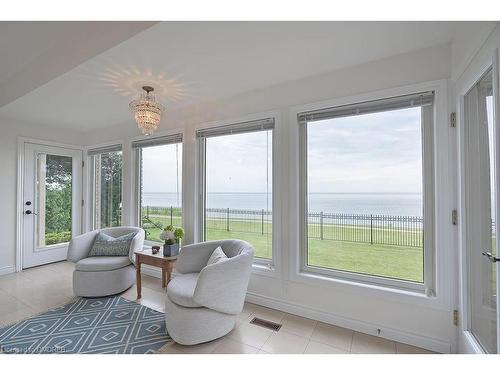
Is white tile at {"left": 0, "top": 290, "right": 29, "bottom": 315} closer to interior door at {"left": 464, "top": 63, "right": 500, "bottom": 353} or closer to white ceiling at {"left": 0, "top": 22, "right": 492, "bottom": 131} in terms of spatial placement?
white ceiling at {"left": 0, "top": 22, "right": 492, "bottom": 131}

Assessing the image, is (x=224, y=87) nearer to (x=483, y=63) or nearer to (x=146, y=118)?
(x=146, y=118)

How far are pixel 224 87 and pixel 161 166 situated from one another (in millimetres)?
1649

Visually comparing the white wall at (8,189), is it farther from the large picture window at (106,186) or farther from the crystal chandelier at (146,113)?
the crystal chandelier at (146,113)

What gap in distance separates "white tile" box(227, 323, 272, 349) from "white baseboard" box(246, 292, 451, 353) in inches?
15.8

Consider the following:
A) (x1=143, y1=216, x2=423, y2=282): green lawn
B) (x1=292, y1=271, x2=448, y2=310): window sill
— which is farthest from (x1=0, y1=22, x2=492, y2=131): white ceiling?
(x1=292, y1=271, x2=448, y2=310): window sill

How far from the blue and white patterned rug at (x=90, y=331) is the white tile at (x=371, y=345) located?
4.99 ft

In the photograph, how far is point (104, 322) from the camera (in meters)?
2.17

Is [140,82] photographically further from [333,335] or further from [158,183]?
[333,335]

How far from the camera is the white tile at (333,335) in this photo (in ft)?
6.15

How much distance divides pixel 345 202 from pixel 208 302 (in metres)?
1.56

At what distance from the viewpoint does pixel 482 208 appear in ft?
4.70

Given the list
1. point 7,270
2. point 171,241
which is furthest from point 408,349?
point 7,270

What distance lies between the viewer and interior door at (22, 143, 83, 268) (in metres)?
3.76
